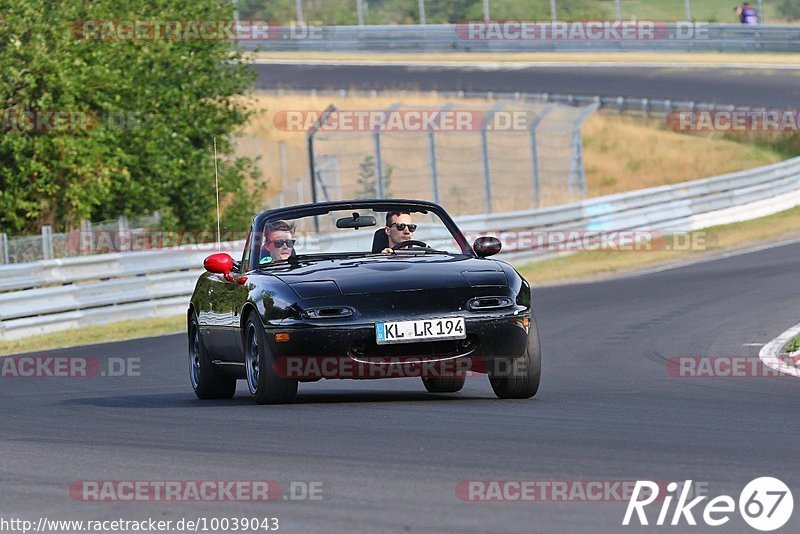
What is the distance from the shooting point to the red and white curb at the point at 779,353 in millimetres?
12242

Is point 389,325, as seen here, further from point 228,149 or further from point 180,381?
point 228,149

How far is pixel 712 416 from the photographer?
28.8ft

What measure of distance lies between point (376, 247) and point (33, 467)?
3.91m

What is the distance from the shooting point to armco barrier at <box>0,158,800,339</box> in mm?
20266

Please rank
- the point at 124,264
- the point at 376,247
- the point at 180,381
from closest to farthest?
the point at 376,247 → the point at 180,381 → the point at 124,264

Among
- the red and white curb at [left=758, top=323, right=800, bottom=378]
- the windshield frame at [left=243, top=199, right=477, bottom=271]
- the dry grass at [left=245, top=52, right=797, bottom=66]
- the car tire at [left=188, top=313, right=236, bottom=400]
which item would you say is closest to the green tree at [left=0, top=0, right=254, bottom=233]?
the red and white curb at [left=758, top=323, right=800, bottom=378]

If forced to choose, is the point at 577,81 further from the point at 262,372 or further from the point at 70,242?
the point at 262,372

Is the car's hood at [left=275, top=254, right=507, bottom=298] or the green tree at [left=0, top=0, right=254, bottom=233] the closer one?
the car's hood at [left=275, top=254, right=507, bottom=298]

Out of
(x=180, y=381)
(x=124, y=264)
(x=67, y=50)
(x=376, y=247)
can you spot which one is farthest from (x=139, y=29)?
(x=376, y=247)

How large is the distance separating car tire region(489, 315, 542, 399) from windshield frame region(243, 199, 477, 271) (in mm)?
1139

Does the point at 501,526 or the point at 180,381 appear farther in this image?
the point at 180,381

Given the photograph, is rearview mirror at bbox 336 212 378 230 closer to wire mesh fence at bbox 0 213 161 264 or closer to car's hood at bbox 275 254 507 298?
car's hood at bbox 275 254 507 298

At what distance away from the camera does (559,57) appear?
179ft

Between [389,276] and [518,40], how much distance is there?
1863 inches
